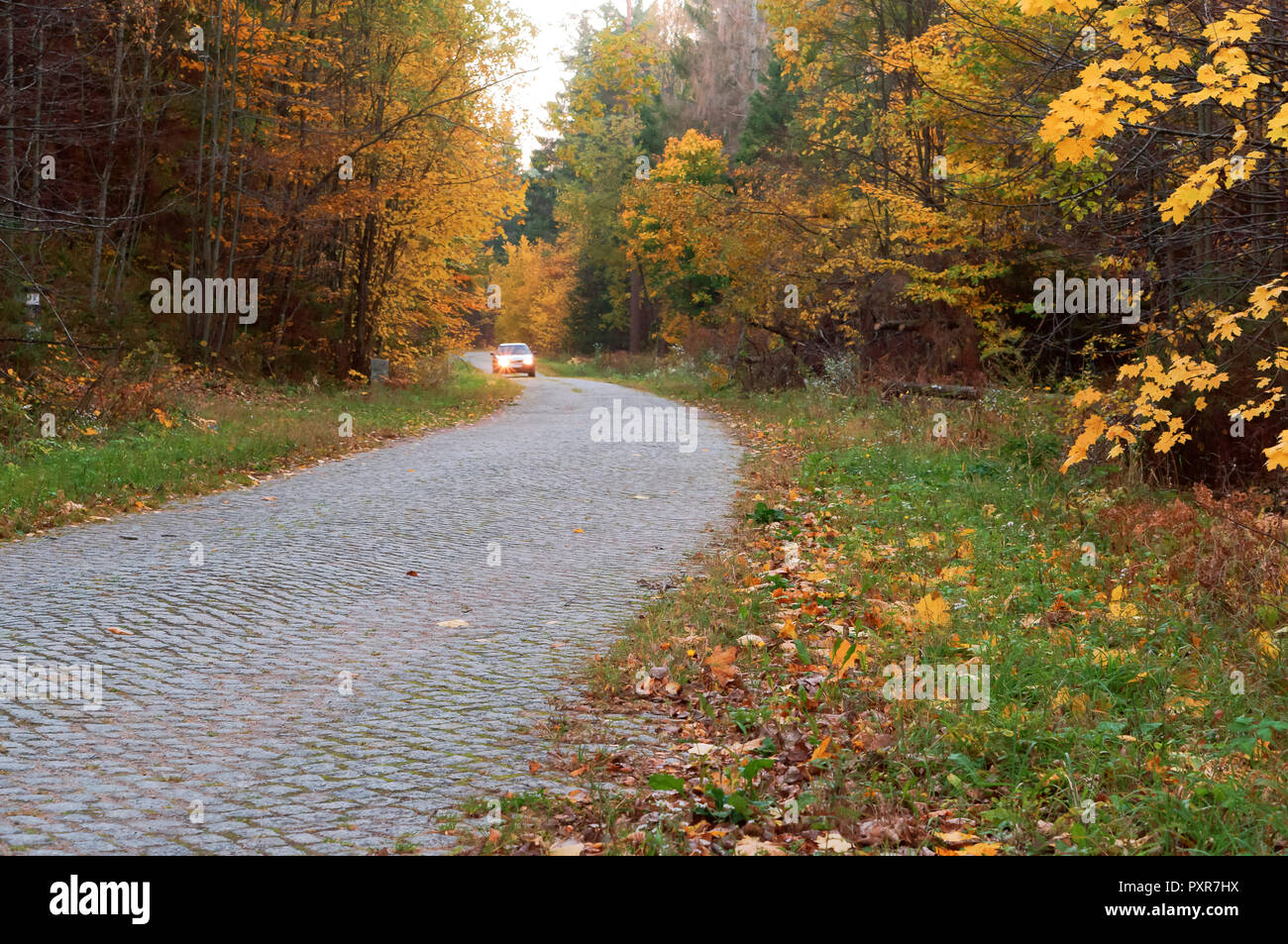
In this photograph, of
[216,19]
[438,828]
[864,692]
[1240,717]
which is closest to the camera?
[438,828]

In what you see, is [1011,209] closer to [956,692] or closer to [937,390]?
[937,390]

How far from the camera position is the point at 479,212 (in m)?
27.0

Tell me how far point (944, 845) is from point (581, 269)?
2560 inches

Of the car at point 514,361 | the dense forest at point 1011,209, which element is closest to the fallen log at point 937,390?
the dense forest at point 1011,209

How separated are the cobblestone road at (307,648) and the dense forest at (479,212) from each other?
4.16 metres

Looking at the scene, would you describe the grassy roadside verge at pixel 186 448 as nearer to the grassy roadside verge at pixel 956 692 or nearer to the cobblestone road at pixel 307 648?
the cobblestone road at pixel 307 648

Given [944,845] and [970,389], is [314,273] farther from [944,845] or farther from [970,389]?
[944,845]

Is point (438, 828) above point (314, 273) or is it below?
below

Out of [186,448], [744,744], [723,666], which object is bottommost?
[744,744]

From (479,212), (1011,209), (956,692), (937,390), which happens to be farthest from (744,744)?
(479,212)

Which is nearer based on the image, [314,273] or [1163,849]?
[1163,849]

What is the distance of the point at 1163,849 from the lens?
150 inches

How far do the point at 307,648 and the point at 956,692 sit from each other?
403 cm

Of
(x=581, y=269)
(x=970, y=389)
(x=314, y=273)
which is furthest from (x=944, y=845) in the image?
(x=581, y=269)
